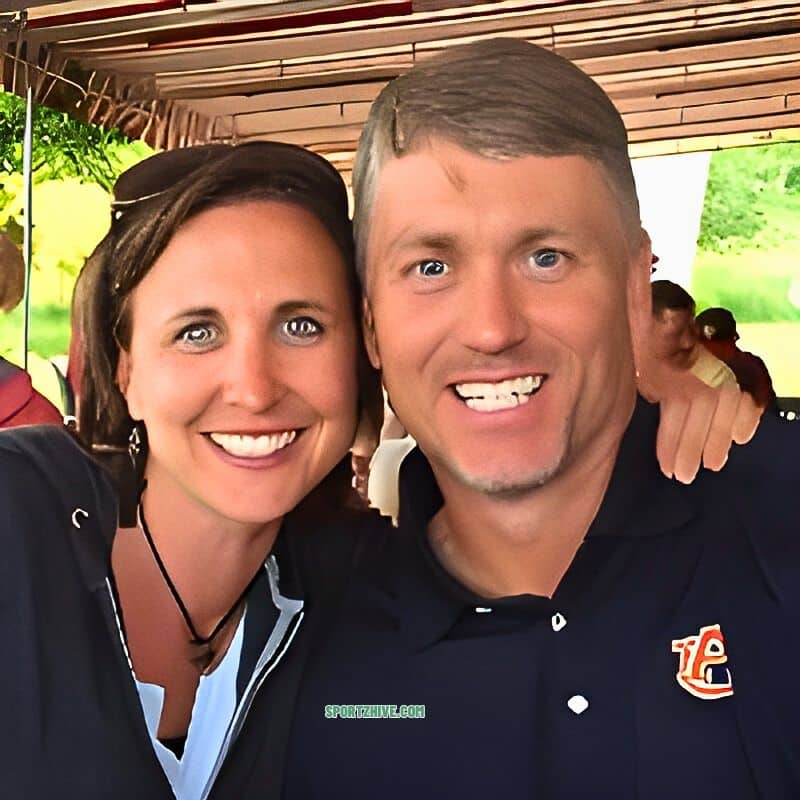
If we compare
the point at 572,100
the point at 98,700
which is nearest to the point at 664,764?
the point at 98,700

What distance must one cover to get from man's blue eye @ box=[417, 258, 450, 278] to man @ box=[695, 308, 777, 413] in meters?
0.41

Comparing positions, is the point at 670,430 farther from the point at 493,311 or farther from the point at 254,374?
the point at 254,374

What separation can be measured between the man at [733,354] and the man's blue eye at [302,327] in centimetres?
60

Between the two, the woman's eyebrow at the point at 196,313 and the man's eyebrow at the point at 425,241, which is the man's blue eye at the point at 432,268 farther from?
the woman's eyebrow at the point at 196,313

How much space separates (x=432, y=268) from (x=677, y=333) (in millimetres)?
399

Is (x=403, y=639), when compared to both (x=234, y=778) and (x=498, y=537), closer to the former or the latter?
(x=498, y=537)

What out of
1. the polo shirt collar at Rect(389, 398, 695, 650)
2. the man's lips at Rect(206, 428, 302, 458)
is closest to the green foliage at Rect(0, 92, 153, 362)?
the man's lips at Rect(206, 428, 302, 458)

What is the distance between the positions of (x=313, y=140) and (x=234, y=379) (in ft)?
1.38

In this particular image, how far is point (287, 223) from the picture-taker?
5.60ft

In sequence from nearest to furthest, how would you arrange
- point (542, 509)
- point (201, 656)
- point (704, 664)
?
point (704, 664) → point (542, 509) → point (201, 656)

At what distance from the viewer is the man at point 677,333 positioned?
1.63 metres

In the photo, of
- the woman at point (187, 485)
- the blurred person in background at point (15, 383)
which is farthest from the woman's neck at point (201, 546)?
the blurred person in background at point (15, 383)

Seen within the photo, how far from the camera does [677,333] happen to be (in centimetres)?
164

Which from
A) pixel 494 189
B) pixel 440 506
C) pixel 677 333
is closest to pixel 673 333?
pixel 677 333
